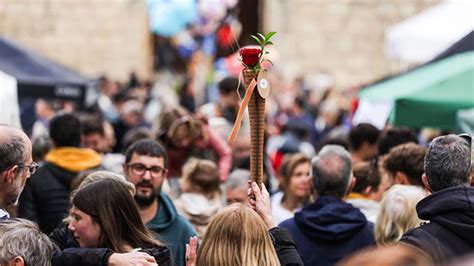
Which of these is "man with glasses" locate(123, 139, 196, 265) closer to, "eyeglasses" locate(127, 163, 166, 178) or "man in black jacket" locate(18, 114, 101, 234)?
"eyeglasses" locate(127, 163, 166, 178)

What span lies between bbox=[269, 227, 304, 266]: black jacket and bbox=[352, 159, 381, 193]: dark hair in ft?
7.56

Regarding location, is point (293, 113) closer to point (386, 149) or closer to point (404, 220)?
point (386, 149)

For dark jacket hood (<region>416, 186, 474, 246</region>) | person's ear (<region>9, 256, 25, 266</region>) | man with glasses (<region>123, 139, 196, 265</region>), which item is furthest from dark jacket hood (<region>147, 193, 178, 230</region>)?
dark jacket hood (<region>416, 186, 474, 246</region>)

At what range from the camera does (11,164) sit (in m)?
4.59

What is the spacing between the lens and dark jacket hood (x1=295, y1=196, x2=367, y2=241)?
18.1 feet

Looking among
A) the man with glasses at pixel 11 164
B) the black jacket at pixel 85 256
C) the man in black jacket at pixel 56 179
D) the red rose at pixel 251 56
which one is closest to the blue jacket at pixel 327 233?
the black jacket at pixel 85 256

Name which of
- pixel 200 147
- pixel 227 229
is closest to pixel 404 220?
pixel 227 229

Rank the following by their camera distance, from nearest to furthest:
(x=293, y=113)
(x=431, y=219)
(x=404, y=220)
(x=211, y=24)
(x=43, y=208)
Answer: (x=431, y=219), (x=404, y=220), (x=43, y=208), (x=293, y=113), (x=211, y=24)

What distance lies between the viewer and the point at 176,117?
8.46 meters

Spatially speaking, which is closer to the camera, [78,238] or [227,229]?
[227,229]

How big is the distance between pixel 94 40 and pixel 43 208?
17.2 m

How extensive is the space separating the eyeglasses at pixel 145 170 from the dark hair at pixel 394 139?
264 cm

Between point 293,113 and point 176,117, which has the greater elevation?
point 176,117

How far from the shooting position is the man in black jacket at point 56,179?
6.81m
